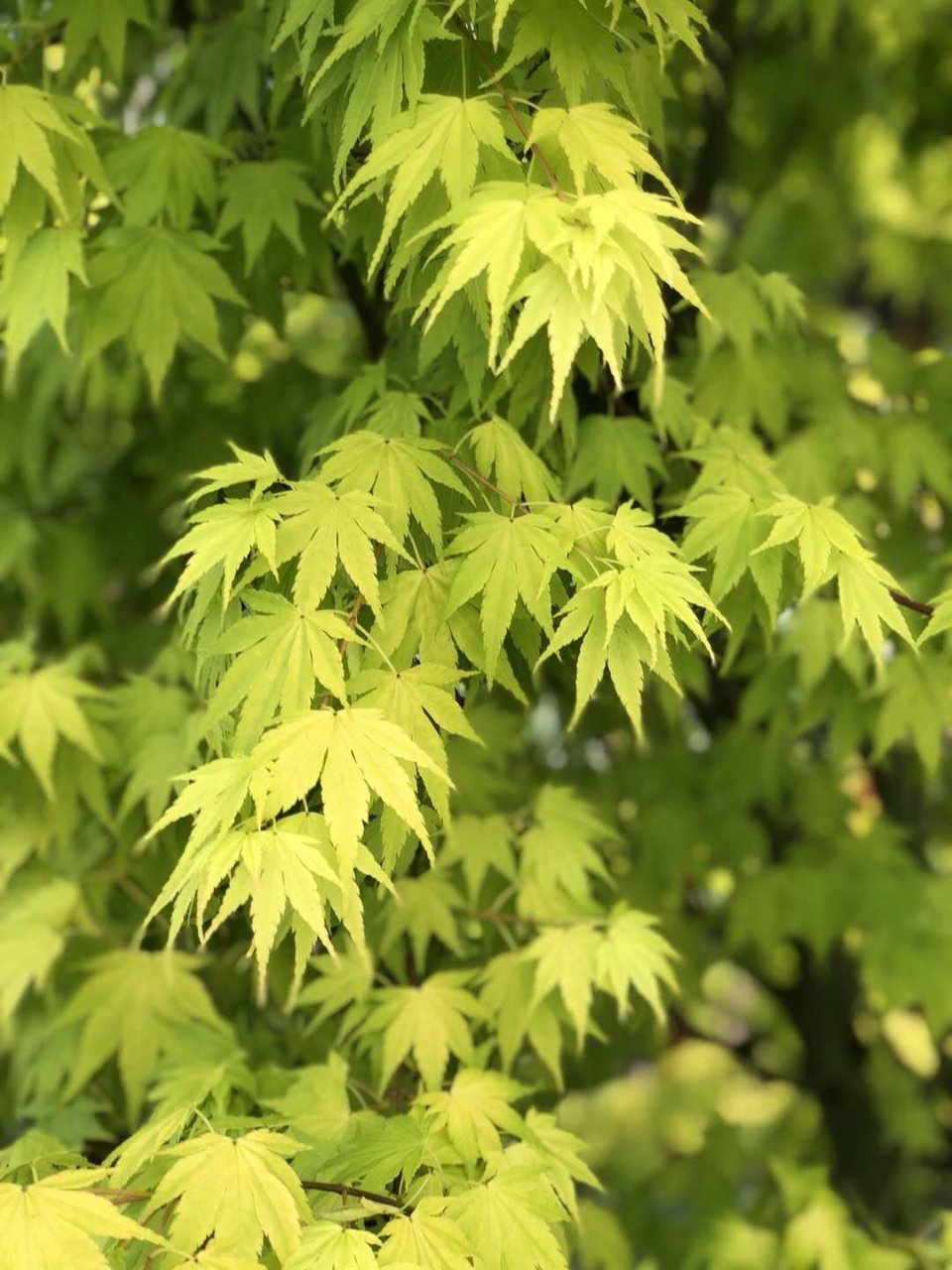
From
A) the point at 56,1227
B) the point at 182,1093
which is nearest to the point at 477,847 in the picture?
the point at 182,1093

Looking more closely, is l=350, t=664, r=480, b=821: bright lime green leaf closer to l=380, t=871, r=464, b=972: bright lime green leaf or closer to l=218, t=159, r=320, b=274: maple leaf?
l=380, t=871, r=464, b=972: bright lime green leaf

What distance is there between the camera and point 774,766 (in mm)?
3229

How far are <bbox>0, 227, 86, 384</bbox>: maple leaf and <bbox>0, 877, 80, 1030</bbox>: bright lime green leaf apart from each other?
42.9 inches

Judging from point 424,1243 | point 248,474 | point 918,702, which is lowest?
point 424,1243

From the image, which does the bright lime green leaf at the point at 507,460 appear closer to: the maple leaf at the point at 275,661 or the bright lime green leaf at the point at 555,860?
the maple leaf at the point at 275,661

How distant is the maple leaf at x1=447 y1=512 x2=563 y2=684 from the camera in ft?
5.87

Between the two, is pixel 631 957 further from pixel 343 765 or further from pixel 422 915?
pixel 343 765

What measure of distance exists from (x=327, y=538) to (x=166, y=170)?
101 cm

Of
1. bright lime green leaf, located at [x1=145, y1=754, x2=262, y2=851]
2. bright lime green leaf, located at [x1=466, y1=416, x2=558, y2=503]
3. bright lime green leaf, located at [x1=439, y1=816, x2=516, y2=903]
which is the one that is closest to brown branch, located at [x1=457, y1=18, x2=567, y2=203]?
bright lime green leaf, located at [x1=466, y1=416, x2=558, y2=503]

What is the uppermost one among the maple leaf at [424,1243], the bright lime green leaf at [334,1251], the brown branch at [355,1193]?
the bright lime green leaf at [334,1251]

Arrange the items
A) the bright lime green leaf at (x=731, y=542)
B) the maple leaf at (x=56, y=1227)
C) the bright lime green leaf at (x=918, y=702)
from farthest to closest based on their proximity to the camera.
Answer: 1. the bright lime green leaf at (x=918, y=702)
2. the bright lime green leaf at (x=731, y=542)
3. the maple leaf at (x=56, y=1227)

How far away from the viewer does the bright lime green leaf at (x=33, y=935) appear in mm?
2559

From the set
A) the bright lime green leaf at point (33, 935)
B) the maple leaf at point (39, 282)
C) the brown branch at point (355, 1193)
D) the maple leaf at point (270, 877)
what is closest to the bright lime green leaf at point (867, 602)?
the maple leaf at point (270, 877)

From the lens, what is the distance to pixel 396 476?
1880mm
